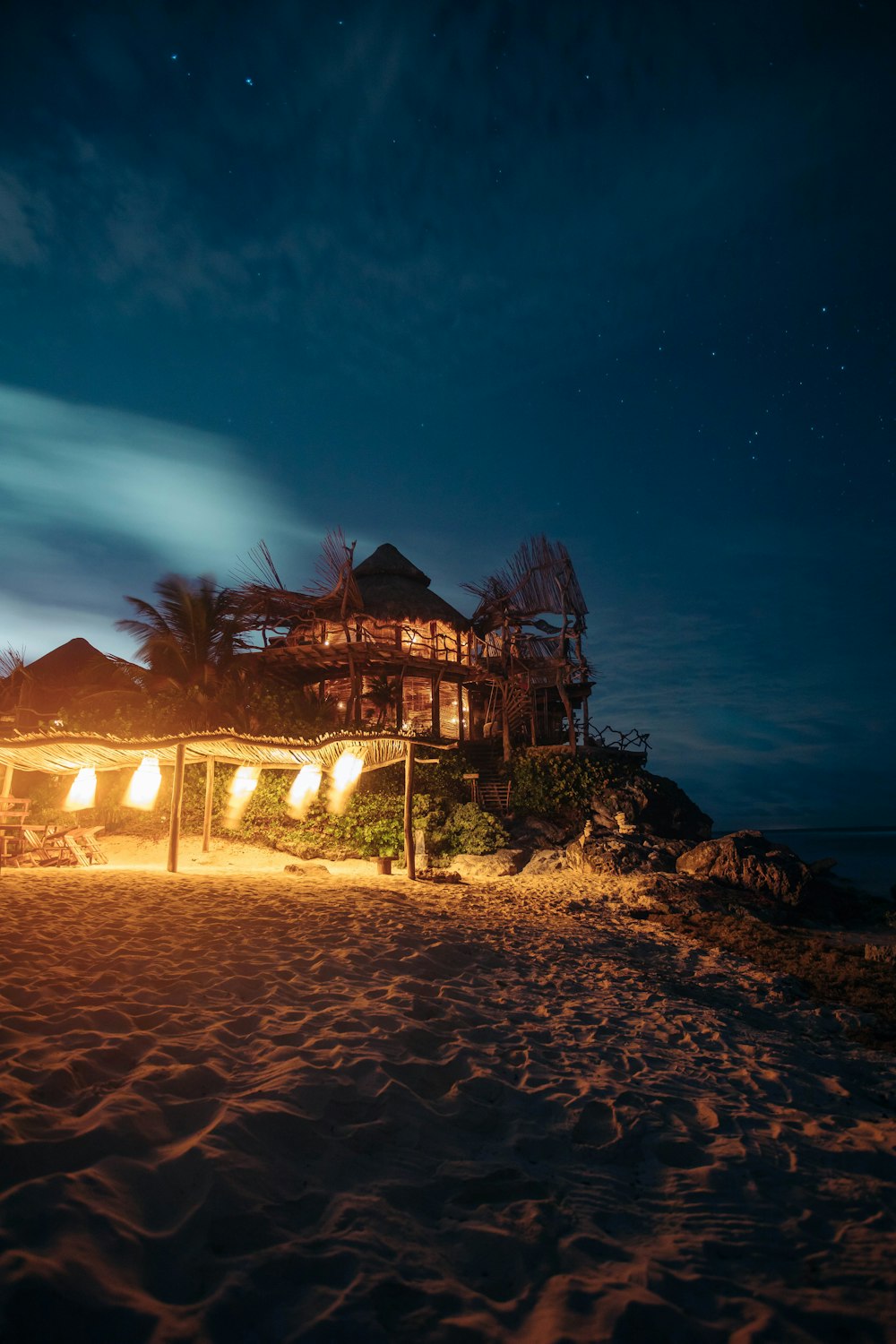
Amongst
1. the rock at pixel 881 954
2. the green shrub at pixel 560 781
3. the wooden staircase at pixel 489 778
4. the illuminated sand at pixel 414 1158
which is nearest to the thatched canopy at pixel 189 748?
the illuminated sand at pixel 414 1158

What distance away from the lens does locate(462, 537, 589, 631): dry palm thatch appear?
19719 millimetres

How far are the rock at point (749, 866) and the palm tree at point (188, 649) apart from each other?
41.6ft

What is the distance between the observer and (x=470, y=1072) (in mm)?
3553

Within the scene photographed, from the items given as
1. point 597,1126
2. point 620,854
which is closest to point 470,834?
point 620,854

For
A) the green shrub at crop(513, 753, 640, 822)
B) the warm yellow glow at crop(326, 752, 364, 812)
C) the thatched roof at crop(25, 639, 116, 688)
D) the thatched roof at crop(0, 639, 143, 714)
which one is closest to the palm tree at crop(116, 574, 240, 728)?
the thatched roof at crop(0, 639, 143, 714)

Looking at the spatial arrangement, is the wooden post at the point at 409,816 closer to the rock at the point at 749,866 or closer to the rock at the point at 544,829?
the rock at the point at 544,829

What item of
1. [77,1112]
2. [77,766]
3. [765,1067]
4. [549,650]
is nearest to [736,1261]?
[765,1067]

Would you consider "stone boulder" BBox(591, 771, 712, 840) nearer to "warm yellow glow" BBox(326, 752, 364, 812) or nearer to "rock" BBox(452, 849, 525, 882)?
"rock" BBox(452, 849, 525, 882)

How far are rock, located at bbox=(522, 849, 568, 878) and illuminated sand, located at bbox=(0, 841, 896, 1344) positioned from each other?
24.9ft

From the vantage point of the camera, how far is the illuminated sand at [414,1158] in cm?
187

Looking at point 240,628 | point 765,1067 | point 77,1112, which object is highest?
point 240,628

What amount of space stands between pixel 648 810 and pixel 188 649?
14.2 m

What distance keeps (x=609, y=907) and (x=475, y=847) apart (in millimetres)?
4154

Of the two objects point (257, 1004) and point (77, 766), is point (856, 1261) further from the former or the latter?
point (77, 766)
